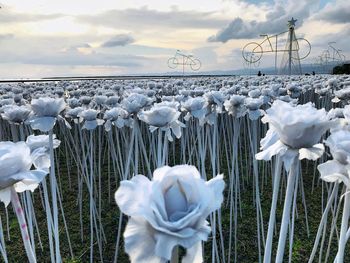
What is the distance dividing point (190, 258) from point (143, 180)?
19cm

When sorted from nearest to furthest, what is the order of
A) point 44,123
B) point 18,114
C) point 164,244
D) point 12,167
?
point 164,244, point 12,167, point 44,123, point 18,114

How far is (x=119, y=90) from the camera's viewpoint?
21.8 ft

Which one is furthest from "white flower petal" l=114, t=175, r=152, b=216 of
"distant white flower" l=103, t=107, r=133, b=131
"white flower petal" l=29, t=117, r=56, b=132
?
"distant white flower" l=103, t=107, r=133, b=131

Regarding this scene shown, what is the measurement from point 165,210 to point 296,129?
0.59 meters

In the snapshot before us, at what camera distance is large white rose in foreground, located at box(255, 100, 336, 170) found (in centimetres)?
116

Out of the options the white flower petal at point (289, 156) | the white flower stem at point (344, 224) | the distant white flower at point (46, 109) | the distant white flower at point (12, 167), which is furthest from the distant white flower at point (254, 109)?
the distant white flower at point (12, 167)

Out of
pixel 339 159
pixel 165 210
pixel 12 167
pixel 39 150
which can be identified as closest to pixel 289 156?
pixel 339 159

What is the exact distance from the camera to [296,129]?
1170 millimetres

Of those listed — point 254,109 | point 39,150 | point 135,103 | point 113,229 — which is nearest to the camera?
point 39,150

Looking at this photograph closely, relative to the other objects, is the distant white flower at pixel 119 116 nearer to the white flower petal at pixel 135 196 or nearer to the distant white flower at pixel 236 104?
the distant white flower at pixel 236 104

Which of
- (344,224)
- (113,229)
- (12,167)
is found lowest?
(113,229)

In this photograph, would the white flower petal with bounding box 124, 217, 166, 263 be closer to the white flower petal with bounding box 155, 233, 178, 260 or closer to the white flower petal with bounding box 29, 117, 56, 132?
the white flower petal with bounding box 155, 233, 178, 260

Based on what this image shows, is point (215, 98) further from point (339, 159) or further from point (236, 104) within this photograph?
point (339, 159)

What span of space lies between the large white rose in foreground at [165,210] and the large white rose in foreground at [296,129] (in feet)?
1.56
